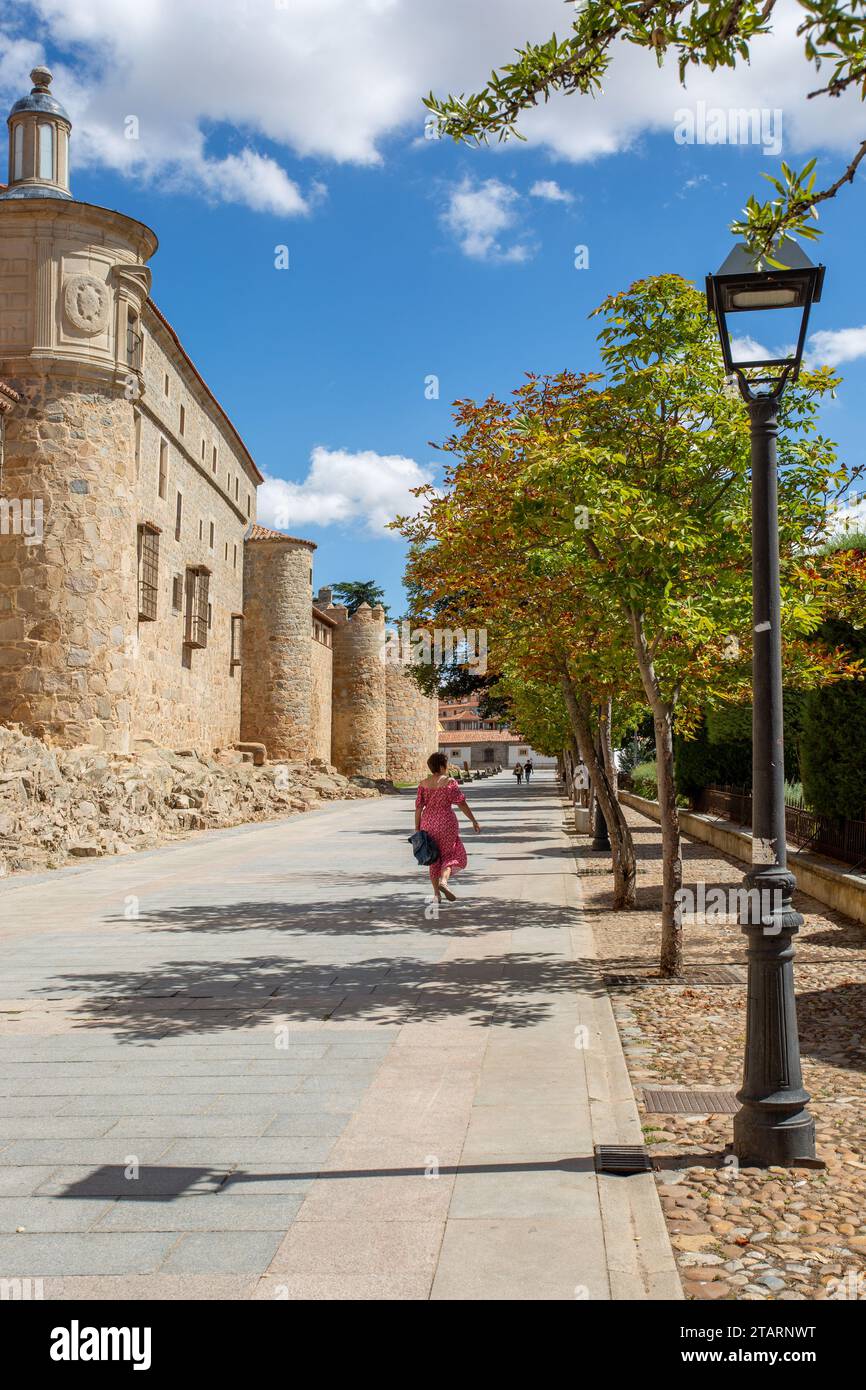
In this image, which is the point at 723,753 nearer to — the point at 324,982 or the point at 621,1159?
the point at 324,982

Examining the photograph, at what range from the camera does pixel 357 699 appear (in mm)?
56375

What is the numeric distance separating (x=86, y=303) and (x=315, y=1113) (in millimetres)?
21633

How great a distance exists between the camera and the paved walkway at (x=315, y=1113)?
11.7 ft

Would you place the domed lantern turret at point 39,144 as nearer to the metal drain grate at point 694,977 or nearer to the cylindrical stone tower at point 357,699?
the metal drain grate at point 694,977

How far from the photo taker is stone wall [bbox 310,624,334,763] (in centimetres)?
4884

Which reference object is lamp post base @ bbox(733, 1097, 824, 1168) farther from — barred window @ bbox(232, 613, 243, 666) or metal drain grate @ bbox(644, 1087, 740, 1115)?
barred window @ bbox(232, 613, 243, 666)

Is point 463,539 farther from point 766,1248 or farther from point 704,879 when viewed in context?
point 766,1248

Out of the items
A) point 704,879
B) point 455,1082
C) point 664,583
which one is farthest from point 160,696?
point 455,1082

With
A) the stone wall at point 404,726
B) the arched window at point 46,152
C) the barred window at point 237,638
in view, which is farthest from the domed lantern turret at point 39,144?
the stone wall at point 404,726

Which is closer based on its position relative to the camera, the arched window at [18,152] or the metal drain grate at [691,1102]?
the metal drain grate at [691,1102]

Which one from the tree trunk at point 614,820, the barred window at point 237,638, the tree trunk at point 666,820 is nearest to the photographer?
the tree trunk at point 666,820

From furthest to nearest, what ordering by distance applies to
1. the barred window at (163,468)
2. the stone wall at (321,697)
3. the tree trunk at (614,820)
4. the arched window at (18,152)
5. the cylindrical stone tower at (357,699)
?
1. the cylindrical stone tower at (357,699)
2. the stone wall at (321,697)
3. the barred window at (163,468)
4. the arched window at (18,152)
5. the tree trunk at (614,820)

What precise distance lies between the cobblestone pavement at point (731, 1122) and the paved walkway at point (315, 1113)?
183 mm
